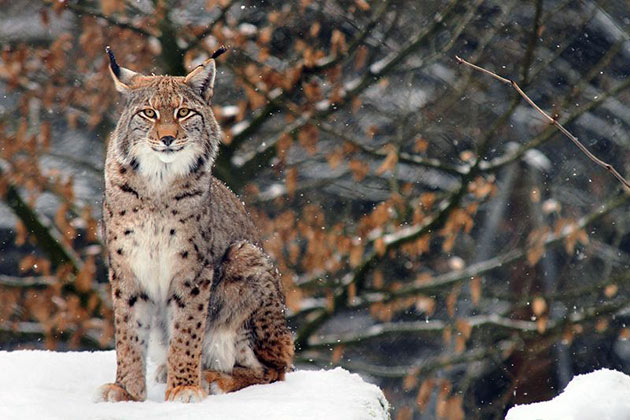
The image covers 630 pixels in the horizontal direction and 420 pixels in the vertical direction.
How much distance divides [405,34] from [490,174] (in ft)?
5.39

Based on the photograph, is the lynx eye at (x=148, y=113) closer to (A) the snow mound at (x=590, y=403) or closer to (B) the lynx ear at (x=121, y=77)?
(B) the lynx ear at (x=121, y=77)

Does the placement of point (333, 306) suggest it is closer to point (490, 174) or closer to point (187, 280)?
point (490, 174)

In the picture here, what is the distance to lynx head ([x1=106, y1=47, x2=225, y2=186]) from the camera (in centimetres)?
504

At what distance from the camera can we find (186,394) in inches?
202

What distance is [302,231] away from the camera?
9633 millimetres

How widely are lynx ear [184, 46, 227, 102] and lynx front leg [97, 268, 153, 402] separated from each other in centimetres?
90

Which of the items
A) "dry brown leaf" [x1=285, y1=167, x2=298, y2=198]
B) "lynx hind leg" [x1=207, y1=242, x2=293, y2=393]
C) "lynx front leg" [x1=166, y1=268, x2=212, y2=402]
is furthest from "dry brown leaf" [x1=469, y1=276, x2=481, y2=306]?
"lynx front leg" [x1=166, y1=268, x2=212, y2=402]

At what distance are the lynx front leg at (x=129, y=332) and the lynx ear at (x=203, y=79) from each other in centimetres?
90

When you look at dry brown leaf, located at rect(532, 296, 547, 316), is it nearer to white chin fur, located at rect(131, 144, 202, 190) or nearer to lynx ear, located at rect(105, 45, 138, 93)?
white chin fur, located at rect(131, 144, 202, 190)

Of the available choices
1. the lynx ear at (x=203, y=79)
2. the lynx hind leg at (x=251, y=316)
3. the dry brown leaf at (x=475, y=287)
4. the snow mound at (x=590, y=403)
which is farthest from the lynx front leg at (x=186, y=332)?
the dry brown leaf at (x=475, y=287)

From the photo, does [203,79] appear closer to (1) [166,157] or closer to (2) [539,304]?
(1) [166,157]

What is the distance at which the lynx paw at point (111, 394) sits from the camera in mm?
5074

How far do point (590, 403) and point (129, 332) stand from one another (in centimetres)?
243

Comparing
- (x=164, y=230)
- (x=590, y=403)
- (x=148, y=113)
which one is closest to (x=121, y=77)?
(x=148, y=113)
